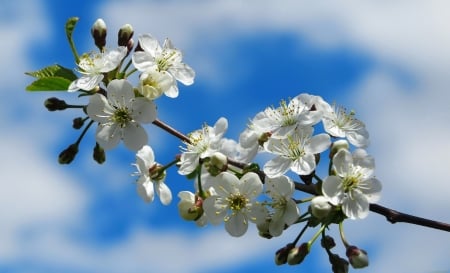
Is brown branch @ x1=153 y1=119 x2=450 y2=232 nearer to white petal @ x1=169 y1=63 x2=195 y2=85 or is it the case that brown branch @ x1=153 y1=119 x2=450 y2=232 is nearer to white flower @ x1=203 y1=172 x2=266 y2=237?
white flower @ x1=203 y1=172 x2=266 y2=237

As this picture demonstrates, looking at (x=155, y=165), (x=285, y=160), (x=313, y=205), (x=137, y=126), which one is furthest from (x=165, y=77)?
(x=313, y=205)

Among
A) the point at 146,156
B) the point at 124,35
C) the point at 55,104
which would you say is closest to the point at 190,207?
the point at 146,156

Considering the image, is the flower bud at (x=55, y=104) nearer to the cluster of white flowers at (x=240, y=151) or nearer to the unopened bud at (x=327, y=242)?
the cluster of white flowers at (x=240, y=151)

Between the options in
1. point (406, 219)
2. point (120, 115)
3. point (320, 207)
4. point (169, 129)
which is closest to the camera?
point (406, 219)

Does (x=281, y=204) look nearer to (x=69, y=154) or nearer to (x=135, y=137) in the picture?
(x=135, y=137)

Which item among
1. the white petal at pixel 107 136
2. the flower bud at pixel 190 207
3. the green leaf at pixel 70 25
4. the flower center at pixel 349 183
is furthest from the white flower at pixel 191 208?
the green leaf at pixel 70 25

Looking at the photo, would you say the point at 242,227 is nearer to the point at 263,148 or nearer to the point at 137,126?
the point at 263,148

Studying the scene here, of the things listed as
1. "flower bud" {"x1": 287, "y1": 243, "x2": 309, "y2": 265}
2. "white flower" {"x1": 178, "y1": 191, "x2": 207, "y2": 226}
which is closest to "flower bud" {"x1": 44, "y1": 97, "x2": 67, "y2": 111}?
"white flower" {"x1": 178, "y1": 191, "x2": 207, "y2": 226}
